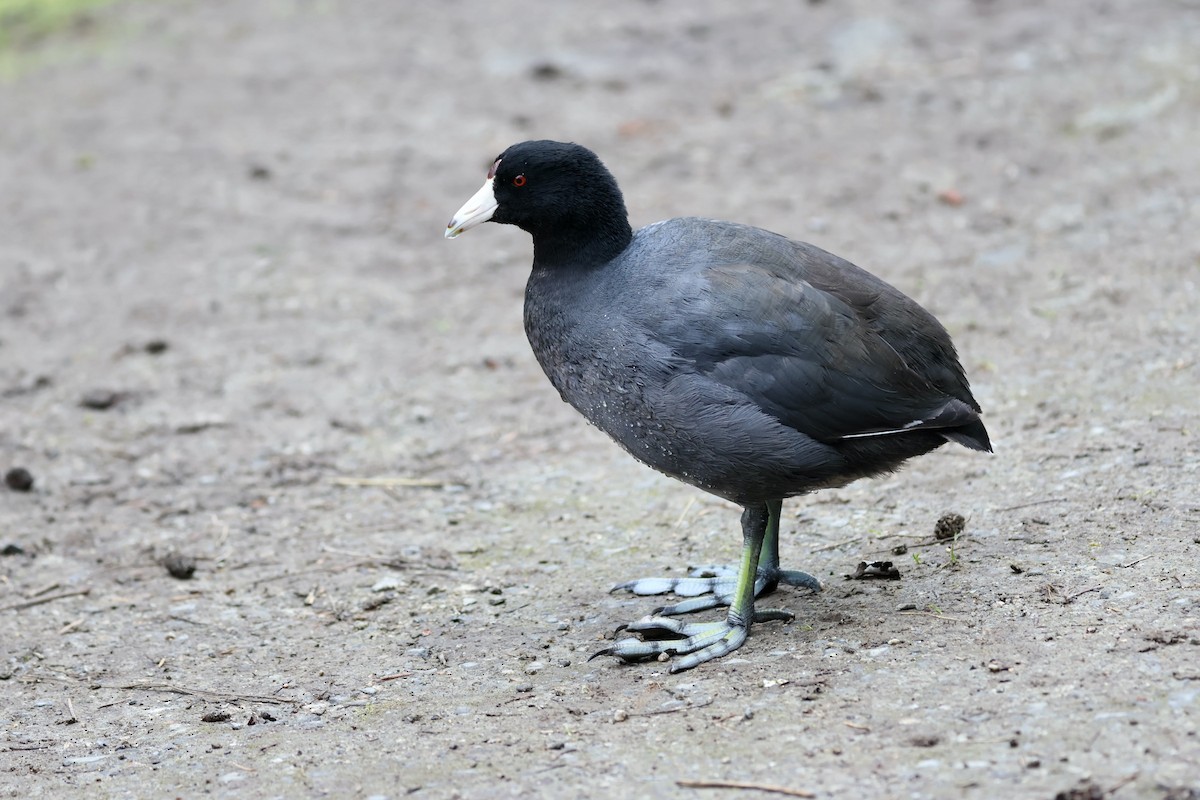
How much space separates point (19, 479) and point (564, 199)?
2.89 m

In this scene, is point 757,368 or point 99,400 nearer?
point 757,368

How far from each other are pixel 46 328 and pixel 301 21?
4731 mm

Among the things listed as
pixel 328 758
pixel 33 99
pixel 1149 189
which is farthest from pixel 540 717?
pixel 33 99

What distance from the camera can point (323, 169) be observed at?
898cm

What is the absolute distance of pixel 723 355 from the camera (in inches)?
160

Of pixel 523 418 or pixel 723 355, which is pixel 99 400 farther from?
pixel 723 355

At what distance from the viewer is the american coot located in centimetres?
404

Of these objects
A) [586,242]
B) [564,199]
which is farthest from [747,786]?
[564,199]

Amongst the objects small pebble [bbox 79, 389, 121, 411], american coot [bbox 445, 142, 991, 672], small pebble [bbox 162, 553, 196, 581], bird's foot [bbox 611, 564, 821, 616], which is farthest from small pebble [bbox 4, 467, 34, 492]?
bird's foot [bbox 611, 564, 821, 616]

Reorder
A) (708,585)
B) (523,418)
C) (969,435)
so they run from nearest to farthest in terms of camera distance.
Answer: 1. (969,435)
2. (708,585)
3. (523,418)

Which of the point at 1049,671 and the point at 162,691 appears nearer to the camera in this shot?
the point at 1049,671

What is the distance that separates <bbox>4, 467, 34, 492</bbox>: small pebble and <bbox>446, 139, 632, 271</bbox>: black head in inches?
105

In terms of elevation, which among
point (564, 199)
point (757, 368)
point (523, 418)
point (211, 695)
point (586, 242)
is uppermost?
point (564, 199)

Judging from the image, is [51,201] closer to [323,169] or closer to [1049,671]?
[323,169]
